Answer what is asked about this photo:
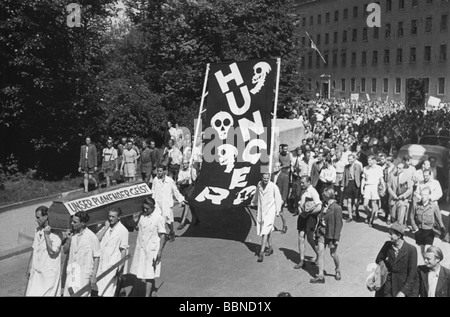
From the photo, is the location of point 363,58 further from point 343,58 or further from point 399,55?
point 399,55

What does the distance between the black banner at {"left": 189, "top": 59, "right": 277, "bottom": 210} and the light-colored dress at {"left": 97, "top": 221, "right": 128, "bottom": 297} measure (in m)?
4.13

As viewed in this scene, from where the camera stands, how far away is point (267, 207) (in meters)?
10.6

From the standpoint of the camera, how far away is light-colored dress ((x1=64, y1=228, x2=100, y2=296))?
297 inches

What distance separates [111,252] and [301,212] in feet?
12.2

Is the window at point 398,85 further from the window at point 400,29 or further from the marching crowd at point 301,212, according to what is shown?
the marching crowd at point 301,212

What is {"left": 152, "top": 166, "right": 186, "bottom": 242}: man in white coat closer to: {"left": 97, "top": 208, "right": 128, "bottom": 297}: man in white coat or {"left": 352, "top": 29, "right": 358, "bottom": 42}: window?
{"left": 97, "top": 208, "right": 128, "bottom": 297}: man in white coat

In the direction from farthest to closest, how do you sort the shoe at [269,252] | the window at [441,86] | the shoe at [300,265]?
the window at [441,86] → the shoe at [269,252] → the shoe at [300,265]

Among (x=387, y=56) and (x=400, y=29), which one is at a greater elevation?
(x=400, y=29)

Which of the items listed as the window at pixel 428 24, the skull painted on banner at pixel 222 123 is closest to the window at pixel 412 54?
the window at pixel 428 24

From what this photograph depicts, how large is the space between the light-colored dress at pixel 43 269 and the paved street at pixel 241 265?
1470mm

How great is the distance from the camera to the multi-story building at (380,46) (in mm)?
51812

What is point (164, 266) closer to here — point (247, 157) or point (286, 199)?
point (247, 157)

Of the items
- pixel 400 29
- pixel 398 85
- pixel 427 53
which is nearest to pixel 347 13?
pixel 400 29

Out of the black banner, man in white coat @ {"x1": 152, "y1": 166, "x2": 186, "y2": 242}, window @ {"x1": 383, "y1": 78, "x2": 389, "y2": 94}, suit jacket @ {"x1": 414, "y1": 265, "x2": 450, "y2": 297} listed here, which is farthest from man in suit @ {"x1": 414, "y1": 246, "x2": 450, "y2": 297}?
window @ {"x1": 383, "y1": 78, "x2": 389, "y2": 94}
